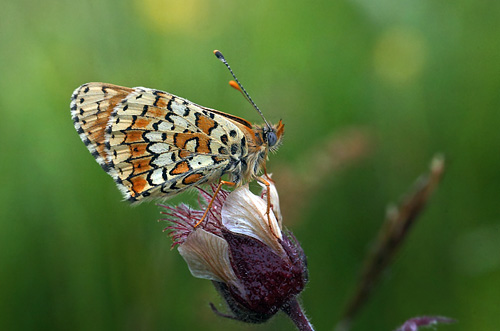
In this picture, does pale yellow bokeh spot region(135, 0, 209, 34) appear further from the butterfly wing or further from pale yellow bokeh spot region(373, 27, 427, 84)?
the butterfly wing

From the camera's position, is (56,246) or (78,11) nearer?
(56,246)

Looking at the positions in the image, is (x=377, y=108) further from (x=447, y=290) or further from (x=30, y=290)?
(x=30, y=290)

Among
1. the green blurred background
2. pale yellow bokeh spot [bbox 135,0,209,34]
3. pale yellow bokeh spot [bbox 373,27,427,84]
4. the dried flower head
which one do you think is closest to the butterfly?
the dried flower head

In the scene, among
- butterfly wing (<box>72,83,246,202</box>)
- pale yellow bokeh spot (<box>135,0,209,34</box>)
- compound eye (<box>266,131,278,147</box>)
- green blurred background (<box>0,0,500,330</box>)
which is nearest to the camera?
butterfly wing (<box>72,83,246,202</box>)

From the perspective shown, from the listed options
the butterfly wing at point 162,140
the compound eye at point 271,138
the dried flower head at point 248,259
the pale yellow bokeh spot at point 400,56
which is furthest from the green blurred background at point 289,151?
the dried flower head at point 248,259

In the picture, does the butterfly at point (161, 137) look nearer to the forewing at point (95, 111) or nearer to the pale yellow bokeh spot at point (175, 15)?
the forewing at point (95, 111)

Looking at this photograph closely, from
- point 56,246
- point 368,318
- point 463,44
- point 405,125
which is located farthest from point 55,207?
point 463,44

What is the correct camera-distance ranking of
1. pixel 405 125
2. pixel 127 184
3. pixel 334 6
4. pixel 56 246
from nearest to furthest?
pixel 127 184, pixel 56 246, pixel 405 125, pixel 334 6
